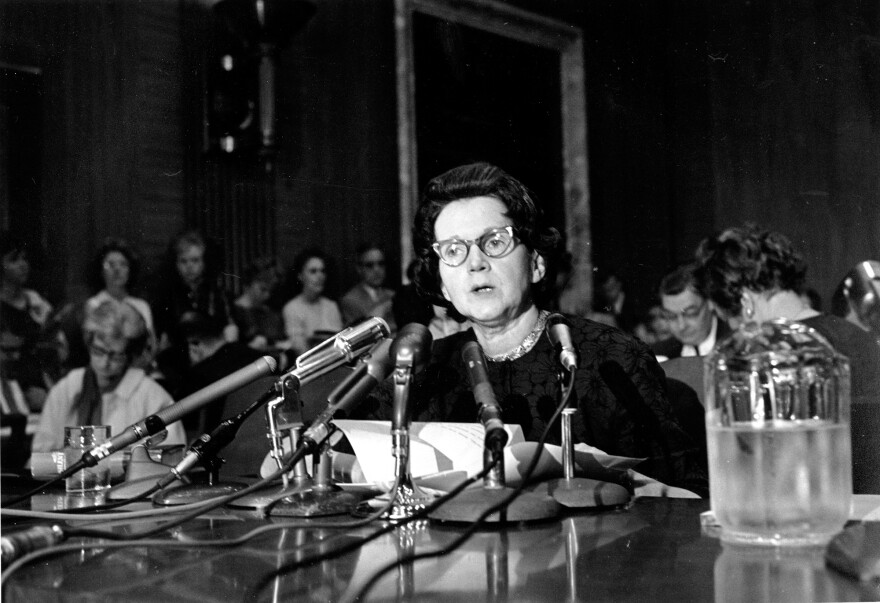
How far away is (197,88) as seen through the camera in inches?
163

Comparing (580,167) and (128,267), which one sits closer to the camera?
(128,267)

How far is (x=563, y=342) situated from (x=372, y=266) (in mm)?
3170

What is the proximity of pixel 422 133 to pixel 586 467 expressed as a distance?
307 centimetres

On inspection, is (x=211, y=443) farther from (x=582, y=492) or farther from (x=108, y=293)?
(x=108, y=293)

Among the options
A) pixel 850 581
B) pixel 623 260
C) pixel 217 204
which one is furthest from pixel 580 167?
pixel 850 581

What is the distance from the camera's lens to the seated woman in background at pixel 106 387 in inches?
146

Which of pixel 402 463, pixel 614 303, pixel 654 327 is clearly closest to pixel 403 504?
pixel 402 463

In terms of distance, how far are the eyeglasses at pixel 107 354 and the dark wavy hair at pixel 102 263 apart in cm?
26

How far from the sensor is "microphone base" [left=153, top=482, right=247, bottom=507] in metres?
1.25

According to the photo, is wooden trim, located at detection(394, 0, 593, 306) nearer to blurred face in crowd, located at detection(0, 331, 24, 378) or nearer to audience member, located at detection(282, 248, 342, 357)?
audience member, located at detection(282, 248, 342, 357)

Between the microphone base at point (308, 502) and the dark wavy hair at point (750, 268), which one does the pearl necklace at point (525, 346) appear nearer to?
the microphone base at point (308, 502)

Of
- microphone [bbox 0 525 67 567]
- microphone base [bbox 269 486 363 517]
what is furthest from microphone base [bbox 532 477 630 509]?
microphone [bbox 0 525 67 567]

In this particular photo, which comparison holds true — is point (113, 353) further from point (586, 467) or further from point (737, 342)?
point (737, 342)

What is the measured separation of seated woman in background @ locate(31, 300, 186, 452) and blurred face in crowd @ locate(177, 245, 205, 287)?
0.27m
